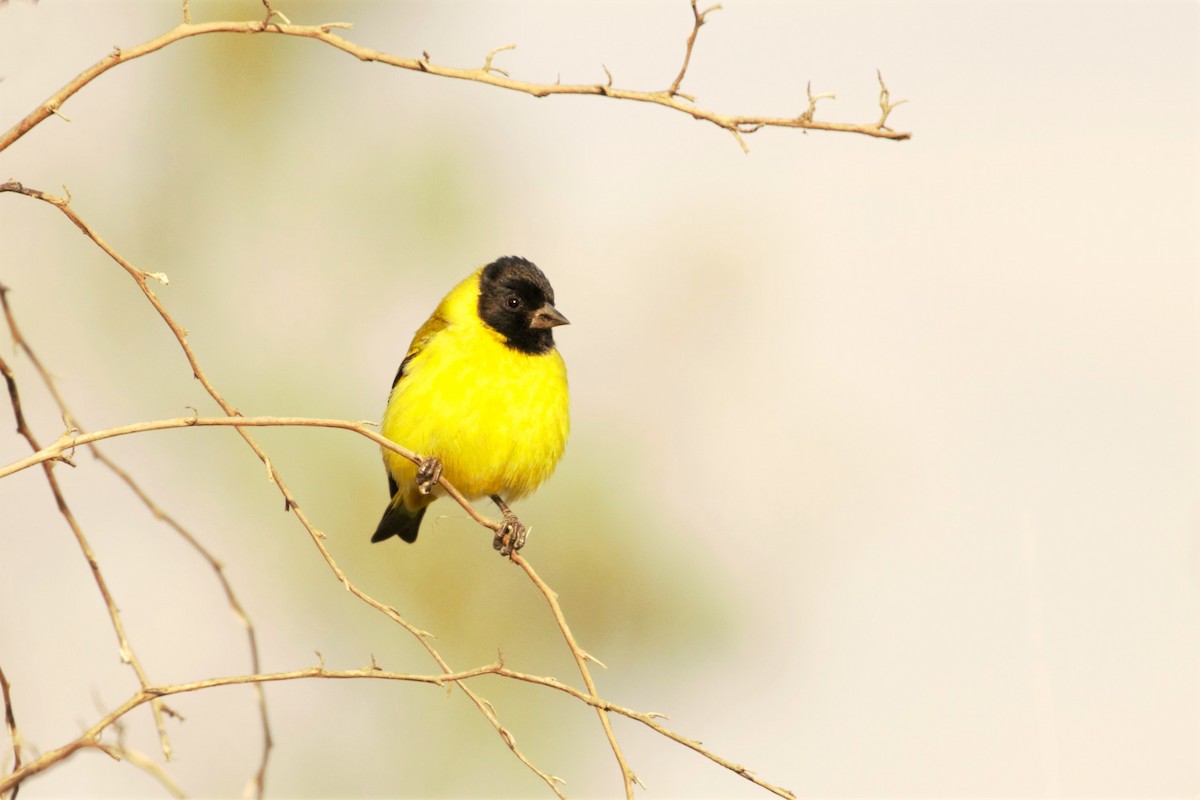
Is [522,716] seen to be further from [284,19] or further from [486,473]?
[284,19]

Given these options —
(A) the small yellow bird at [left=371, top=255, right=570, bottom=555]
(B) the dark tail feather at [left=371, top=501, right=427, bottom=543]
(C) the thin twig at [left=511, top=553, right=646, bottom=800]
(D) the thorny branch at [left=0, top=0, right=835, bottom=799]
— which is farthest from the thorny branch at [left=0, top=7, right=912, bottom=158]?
(B) the dark tail feather at [left=371, top=501, right=427, bottom=543]

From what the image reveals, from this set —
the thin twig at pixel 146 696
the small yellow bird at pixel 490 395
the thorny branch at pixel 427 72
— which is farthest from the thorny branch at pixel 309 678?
the small yellow bird at pixel 490 395

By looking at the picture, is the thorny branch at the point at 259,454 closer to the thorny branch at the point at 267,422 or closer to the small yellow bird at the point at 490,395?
the thorny branch at the point at 267,422

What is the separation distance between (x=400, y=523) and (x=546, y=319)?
5.57ft

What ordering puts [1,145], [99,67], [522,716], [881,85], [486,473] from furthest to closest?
[522,716]
[486,473]
[881,85]
[99,67]
[1,145]

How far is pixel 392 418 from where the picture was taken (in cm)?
516

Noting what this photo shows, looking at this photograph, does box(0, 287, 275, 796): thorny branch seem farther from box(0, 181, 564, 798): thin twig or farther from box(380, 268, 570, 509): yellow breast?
box(380, 268, 570, 509): yellow breast

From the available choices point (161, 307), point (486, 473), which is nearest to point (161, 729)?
point (161, 307)

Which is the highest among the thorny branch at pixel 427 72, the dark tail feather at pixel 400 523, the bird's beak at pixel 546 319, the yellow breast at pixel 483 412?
the thorny branch at pixel 427 72

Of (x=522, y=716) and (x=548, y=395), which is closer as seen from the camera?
(x=548, y=395)

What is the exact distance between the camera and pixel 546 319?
16.9 feet

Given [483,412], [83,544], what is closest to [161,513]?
[83,544]

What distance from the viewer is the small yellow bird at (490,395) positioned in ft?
15.9

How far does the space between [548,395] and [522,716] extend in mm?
12851
